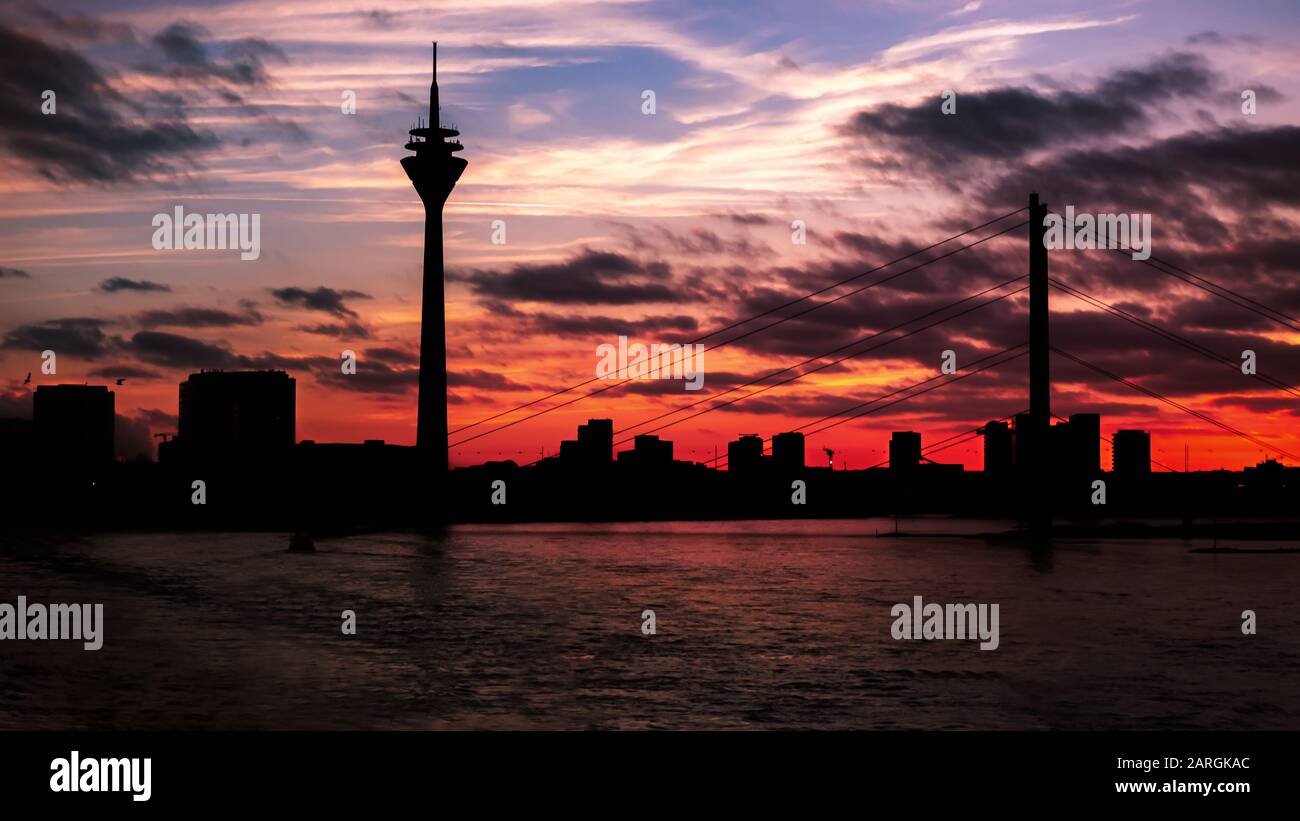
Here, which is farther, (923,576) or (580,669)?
(923,576)

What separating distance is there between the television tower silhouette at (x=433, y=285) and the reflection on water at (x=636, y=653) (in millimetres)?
72356

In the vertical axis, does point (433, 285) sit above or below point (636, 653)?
above

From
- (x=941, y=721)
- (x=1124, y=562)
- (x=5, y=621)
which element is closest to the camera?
(x=941, y=721)

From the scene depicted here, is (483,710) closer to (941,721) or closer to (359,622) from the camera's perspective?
(941,721)

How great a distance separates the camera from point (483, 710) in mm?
31062

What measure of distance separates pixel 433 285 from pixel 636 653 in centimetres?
14349

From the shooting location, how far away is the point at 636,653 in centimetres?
4525

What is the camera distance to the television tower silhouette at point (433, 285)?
181250mm

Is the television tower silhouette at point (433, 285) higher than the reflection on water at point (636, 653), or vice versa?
the television tower silhouette at point (433, 285)

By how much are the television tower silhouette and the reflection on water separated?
72.4m

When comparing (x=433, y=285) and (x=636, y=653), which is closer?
(x=636, y=653)

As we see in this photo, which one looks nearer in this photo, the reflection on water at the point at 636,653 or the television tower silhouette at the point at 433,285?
the reflection on water at the point at 636,653
